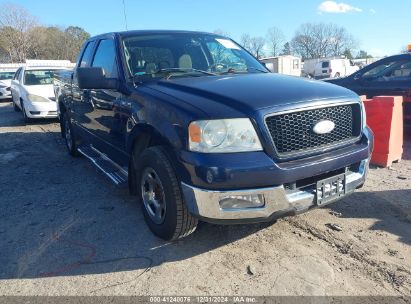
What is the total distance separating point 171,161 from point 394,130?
13.0 ft

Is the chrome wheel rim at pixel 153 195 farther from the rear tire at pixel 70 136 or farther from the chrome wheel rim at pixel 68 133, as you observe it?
the chrome wheel rim at pixel 68 133

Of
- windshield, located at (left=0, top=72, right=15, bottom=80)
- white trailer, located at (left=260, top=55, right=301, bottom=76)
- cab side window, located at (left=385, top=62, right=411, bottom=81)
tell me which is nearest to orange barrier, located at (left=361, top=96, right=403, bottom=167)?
cab side window, located at (left=385, top=62, right=411, bottom=81)

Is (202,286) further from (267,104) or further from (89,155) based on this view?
(89,155)

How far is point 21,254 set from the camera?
323 cm

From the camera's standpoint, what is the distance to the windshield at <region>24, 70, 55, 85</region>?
10859 mm

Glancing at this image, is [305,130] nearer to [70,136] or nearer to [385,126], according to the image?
[385,126]

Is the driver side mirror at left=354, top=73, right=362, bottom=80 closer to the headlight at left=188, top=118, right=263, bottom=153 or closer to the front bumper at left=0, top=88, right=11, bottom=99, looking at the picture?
the headlight at left=188, top=118, right=263, bottom=153

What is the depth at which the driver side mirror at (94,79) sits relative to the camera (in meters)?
3.61

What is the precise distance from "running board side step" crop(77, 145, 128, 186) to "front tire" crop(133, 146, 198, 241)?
0.55 m

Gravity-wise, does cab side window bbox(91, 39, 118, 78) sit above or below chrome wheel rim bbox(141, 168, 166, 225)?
above

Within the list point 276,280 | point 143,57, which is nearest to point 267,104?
point 276,280

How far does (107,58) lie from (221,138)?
2326 millimetres

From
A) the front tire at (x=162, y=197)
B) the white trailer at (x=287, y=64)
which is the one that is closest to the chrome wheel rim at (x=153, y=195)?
the front tire at (x=162, y=197)

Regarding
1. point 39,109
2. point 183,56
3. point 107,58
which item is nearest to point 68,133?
point 107,58
